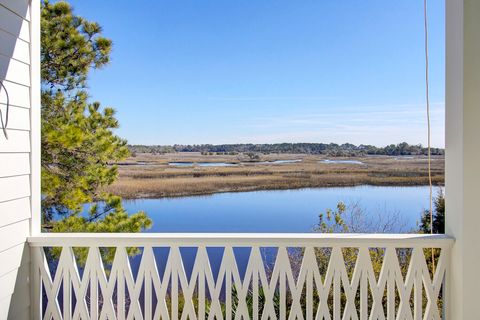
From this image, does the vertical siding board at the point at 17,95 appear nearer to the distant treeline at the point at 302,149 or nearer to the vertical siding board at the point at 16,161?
the vertical siding board at the point at 16,161

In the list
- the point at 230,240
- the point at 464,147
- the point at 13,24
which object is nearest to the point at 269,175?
the point at 230,240

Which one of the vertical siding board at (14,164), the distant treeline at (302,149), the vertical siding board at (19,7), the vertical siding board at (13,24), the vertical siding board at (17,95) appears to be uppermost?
the vertical siding board at (19,7)

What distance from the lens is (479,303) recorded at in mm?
1923

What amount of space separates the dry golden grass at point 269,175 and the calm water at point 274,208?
9 cm

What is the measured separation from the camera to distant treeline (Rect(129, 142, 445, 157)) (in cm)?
396

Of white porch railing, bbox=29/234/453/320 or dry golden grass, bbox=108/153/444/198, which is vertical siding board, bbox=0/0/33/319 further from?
dry golden grass, bbox=108/153/444/198

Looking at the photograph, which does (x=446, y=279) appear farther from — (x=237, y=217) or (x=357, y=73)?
(x=357, y=73)

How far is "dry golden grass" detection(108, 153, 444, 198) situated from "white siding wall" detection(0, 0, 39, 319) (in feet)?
6.87

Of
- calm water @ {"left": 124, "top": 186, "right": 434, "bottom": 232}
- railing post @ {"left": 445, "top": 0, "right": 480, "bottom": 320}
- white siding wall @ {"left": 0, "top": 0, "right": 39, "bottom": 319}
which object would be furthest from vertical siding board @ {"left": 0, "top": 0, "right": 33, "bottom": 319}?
railing post @ {"left": 445, "top": 0, "right": 480, "bottom": 320}

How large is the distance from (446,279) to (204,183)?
2.74m

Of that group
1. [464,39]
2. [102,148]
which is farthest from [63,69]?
[464,39]

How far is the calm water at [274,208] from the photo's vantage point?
3.98 m

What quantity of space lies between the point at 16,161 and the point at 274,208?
270 cm

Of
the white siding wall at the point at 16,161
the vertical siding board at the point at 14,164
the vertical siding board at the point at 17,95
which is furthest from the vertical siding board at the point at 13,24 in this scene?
the vertical siding board at the point at 14,164
